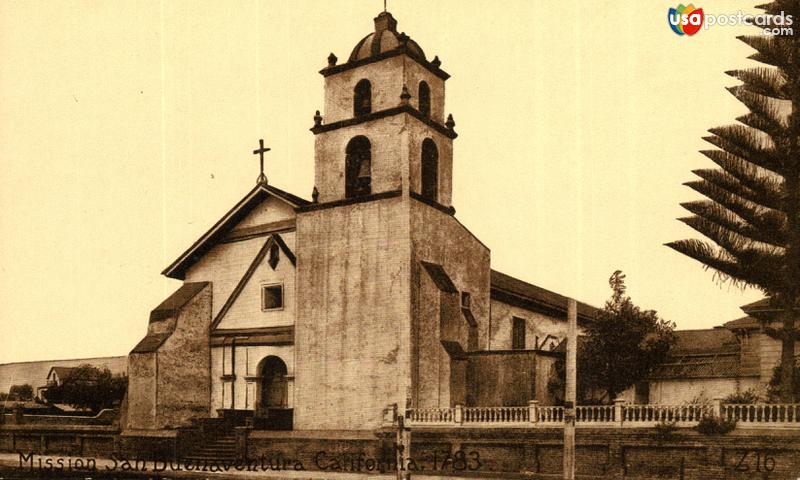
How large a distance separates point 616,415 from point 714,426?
7.85 feet

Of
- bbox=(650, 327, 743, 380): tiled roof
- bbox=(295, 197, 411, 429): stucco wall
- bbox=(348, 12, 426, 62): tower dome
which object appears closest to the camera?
bbox=(295, 197, 411, 429): stucco wall

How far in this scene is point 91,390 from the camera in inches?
1781

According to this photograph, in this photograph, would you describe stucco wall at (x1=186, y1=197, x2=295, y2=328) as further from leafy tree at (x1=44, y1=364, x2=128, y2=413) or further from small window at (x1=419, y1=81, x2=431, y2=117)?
leafy tree at (x1=44, y1=364, x2=128, y2=413)

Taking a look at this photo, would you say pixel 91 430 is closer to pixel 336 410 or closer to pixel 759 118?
Answer: pixel 336 410

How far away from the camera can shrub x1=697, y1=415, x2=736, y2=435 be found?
18.6m

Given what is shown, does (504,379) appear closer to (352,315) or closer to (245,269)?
(352,315)

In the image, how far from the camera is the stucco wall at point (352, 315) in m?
25.2

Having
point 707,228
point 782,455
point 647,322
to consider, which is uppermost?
point 707,228

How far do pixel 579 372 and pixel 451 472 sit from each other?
8446mm

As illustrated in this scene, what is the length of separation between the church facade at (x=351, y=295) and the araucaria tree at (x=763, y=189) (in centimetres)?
664

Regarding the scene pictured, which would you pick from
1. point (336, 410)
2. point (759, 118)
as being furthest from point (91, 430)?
point (759, 118)

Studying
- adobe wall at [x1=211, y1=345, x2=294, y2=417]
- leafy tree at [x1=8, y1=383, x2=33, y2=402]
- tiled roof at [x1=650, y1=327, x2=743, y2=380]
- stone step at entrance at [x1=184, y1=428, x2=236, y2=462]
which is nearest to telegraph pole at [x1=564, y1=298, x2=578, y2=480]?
stone step at entrance at [x1=184, y1=428, x2=236, y2=462]

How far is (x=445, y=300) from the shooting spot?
25656 mm

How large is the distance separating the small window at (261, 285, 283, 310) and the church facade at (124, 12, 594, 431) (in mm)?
40
